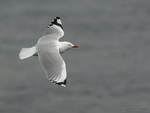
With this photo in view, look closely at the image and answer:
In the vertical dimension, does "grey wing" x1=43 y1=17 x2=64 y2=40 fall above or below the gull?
above

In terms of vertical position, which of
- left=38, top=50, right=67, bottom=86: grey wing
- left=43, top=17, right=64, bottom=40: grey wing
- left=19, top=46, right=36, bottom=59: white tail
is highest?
left=43, top=17, right=64, bottom=40: grey wing

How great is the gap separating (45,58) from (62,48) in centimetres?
56

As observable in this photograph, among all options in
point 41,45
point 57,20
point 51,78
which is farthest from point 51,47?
point 57,20

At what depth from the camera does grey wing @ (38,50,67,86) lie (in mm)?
7715

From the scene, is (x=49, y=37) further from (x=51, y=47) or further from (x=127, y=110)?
(x=127, y=110)

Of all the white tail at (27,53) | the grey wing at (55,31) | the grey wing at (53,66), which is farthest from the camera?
the grey wing at (55,31)

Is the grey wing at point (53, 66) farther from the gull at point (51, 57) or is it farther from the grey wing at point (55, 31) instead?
the grey wing at point (55, 31)

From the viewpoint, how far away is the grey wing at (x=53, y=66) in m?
7.71

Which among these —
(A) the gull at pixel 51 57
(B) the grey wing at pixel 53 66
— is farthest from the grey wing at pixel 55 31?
(B) the grey wing at pixel 53 66

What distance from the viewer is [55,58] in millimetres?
7941

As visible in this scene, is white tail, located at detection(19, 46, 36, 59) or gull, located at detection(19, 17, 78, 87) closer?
gull, located at detection(19, 17, 78, 87)

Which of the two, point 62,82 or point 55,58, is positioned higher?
point 55,58

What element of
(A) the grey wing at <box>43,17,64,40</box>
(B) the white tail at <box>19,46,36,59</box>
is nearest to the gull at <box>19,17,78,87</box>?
(B) the white tail at <box>19,46,36,59</box>

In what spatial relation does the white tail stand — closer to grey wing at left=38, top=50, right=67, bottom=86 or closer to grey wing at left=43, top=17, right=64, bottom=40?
grey wing at left=38, top=50, right=67, bottom=86
